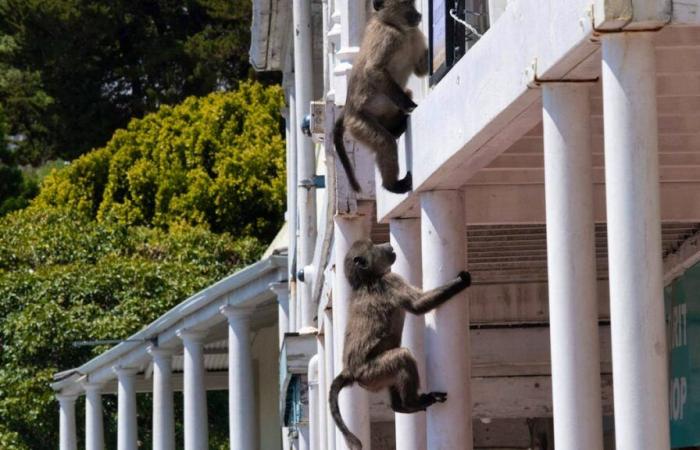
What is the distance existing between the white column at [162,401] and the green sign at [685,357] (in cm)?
1323

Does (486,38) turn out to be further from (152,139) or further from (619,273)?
(152,139)

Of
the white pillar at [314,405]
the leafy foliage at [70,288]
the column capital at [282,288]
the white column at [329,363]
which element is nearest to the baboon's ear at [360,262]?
the white column at [329,363]

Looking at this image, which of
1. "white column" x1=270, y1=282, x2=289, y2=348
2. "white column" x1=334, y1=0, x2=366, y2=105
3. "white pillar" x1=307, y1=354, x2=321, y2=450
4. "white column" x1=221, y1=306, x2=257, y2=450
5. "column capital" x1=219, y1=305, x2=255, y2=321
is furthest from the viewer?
"white column" x1=270, y1=282, x2=289, y2=348

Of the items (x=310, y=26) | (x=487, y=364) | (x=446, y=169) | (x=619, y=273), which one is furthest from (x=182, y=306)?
(x=619, y=273)

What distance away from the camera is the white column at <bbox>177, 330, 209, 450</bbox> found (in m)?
24.8

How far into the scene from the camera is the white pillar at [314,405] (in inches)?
780

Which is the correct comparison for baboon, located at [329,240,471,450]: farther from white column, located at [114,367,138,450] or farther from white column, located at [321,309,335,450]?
white column, located at [114,367,138,450]

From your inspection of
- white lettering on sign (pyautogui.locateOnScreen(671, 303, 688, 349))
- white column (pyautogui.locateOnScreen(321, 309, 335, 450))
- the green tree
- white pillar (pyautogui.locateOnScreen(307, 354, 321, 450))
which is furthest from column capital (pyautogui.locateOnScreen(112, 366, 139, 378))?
the green tree

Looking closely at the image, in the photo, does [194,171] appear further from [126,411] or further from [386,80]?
[386,80]

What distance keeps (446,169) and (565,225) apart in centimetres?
257

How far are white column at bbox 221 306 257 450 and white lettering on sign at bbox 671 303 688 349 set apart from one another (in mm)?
11281

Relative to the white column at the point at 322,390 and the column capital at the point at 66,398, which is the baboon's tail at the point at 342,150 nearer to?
the white column at the point at 322,390

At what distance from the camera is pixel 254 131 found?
44.2m

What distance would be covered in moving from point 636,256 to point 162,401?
20.1m
